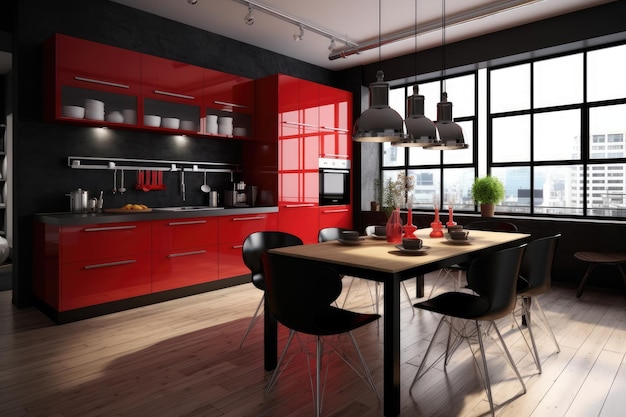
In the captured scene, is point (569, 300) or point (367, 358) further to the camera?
point (569, 300)

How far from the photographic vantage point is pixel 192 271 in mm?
4660

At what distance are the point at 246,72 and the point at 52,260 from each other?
3297 millimetres

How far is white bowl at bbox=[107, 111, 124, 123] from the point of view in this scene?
4.31m

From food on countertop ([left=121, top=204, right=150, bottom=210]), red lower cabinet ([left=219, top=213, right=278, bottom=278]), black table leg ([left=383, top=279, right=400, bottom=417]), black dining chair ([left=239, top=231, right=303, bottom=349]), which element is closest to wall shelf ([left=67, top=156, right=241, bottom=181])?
food on countertop ([left=121, top=204, right=150, bottom=210])

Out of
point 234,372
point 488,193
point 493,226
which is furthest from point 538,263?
point 488,193

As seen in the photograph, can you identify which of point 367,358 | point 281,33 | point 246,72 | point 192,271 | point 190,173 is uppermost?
point 281,33

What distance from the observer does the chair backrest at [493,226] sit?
13.9 feet

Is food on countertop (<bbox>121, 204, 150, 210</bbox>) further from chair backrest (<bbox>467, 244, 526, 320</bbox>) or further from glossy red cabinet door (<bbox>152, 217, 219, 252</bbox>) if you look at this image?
chair backrest (<bbox>467, 244, 526, 320</bbox>)

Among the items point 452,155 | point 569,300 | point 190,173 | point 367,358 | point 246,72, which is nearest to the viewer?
point 367,358

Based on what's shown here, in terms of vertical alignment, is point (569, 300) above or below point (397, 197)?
below

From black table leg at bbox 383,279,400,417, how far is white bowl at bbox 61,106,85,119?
3.35m

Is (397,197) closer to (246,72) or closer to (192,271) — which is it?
(246,72)

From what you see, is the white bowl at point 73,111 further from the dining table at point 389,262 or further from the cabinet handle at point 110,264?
the dining table at point 389,262

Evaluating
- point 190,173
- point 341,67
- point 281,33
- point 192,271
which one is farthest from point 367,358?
point 341,67
